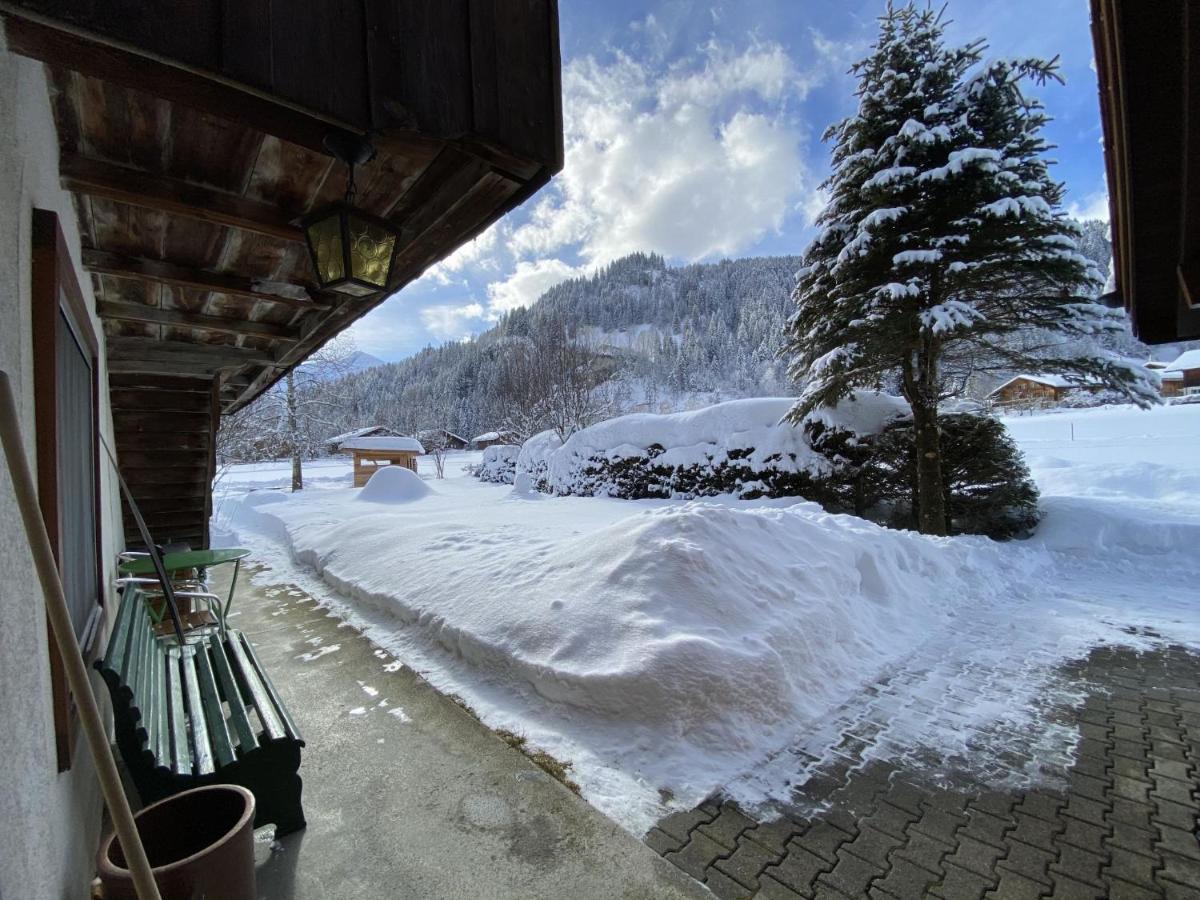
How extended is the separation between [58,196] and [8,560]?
1458 millimetres

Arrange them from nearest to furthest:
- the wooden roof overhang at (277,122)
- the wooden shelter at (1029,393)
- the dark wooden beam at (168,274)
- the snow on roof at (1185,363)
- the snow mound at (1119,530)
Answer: the wooden roof overhang at (277,122)
the dark wooden beam at (168,274)
the snow mound at (1119,530)
the snow on roof at (1185,363)
the wooden shelter at (1029,393)

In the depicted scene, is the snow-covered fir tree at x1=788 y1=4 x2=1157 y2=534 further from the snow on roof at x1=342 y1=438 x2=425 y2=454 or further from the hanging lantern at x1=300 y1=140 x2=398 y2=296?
the snow on roof at x1=342 y1=438 x2=425 y2=454

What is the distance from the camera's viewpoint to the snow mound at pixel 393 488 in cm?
1483

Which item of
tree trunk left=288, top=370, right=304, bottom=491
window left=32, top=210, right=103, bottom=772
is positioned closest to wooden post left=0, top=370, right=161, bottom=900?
window left=32, top=210, right=103, bottom=772

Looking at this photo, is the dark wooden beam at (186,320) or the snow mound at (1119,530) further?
the snow mound at (1119,530)

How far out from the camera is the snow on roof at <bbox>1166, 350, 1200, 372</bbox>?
28.5 metres

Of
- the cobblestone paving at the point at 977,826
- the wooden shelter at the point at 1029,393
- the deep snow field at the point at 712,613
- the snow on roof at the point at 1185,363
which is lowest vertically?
the cobblestone paving at the point at 977,826

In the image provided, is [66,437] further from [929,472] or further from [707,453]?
[707,453]

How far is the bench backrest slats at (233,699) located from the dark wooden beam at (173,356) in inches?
95.9

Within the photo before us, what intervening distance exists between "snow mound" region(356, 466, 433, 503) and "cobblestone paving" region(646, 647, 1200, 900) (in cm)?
1359

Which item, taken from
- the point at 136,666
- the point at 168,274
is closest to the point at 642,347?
the point at 168,274

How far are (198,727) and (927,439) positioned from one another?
865 cm

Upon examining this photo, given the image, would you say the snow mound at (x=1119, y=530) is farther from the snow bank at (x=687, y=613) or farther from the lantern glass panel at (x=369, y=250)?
the lantern glass panel at (x=369, y=250)

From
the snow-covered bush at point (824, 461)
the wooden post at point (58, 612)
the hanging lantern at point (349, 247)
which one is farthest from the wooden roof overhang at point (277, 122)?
the snow-covered bush at point (824, 461)
